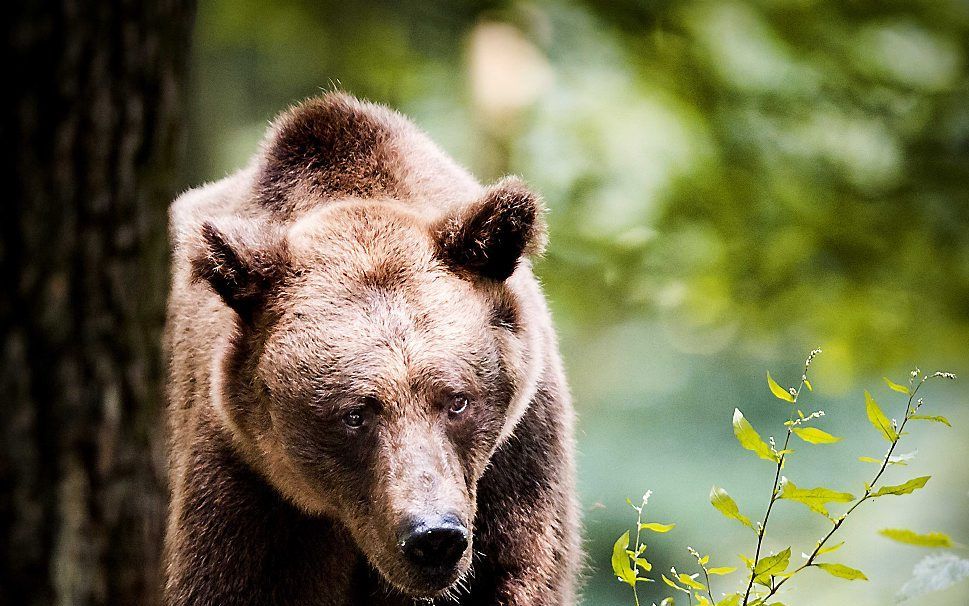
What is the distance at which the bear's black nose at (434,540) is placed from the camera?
3.39 metres

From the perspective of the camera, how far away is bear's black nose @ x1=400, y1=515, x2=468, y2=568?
3.39 m

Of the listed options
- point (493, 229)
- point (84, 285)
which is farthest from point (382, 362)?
point (84, 285)

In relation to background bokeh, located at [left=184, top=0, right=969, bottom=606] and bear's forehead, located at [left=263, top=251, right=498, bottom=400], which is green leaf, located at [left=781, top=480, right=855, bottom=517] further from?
background bokeh, located at [left=184, top=0, right=969, bottom=606]

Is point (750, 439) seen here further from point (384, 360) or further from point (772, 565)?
point (384, 360)

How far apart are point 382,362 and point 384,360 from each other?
0.01m

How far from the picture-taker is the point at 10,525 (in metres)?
2.11

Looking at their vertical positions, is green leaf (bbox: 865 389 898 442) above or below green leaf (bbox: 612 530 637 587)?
above

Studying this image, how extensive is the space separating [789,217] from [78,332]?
19.5 ft

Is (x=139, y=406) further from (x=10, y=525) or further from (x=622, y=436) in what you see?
(x=622, y=436)

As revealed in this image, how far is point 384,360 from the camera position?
3717 millimetres

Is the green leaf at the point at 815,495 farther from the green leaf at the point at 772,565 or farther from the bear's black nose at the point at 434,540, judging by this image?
the bear's black nose at the point at 434,540

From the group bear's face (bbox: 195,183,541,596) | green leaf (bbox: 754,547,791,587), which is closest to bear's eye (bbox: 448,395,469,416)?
bear's face (bbox: 195,183,541,596)

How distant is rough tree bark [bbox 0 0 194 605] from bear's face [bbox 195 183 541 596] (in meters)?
1.32

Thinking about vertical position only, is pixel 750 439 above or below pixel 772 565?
above
